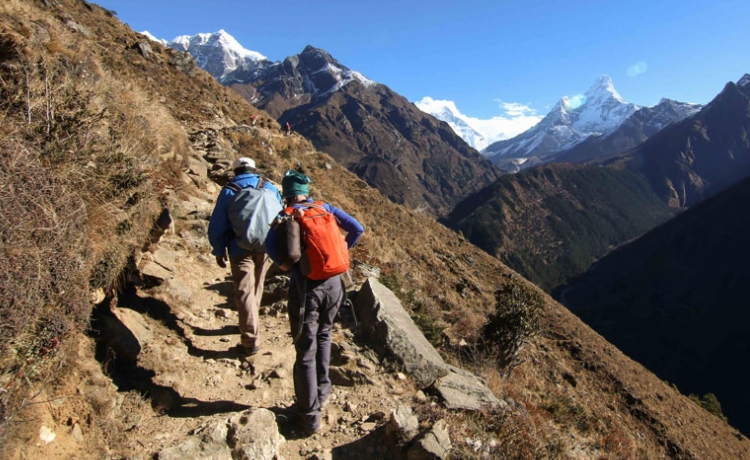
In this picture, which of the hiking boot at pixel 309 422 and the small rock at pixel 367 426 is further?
the small rock at pixel 367 426

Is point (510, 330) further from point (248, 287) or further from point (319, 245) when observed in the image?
point (319, 245)

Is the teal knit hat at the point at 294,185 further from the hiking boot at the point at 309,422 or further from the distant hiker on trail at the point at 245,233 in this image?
A: the hiking boot at the point at 309,422

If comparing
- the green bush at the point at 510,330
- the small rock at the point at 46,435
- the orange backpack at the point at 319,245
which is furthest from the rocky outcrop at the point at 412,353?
the green bush at the point at 510,330

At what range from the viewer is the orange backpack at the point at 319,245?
14.2 ft

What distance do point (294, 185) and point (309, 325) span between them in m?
1.63

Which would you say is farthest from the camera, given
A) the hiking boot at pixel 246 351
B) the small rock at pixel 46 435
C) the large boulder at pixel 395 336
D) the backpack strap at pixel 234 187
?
the large boulder at pixel 395 336

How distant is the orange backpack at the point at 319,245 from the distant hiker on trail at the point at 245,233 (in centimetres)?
88

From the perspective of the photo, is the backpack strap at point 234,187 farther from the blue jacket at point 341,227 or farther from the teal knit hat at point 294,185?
the blue jacket at point 341,227

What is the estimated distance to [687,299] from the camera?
481 ft

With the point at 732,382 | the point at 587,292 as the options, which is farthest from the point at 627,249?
the point at 732,382

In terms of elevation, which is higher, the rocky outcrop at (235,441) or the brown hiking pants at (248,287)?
the brown hiking pants at (248,287)

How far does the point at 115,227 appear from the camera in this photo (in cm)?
548

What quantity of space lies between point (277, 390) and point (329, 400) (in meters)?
0.72

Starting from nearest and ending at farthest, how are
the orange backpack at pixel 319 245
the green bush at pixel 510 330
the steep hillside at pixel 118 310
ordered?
the steep hillside at pixel 118 310, the orange backpack at pixel 319 245, the green bush at pixel 510 330
